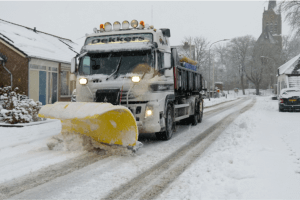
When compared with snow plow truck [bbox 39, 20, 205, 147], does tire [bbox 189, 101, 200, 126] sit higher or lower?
lower

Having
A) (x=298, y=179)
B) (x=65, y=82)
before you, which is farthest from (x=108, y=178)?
(x=65, y=82)

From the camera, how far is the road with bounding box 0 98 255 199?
4246mm

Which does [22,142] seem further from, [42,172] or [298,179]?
[298,179]

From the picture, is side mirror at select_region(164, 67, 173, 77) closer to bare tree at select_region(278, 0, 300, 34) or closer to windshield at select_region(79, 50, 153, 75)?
windshield at select_region(79, 50, 153, 75)

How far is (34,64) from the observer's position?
1797cm

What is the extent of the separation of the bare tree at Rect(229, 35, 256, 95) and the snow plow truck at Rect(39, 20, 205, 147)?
233 ft

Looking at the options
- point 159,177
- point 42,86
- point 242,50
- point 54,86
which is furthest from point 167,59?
point 242,50

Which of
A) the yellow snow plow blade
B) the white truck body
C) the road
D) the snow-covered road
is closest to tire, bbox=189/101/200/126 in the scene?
the white truck body

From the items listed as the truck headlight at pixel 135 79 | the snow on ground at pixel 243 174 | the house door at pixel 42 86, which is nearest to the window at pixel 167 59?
the truck headlight at pixel 135 79

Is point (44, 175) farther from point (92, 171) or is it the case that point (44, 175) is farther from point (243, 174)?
point (243, 174)

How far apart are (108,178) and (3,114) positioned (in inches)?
324

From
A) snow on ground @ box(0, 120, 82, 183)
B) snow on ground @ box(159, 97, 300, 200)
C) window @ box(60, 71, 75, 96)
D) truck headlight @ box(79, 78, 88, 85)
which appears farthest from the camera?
window @ box(60, 71, 75, 96)

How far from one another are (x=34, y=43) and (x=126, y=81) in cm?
1442

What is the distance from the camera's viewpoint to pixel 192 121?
12.7m
